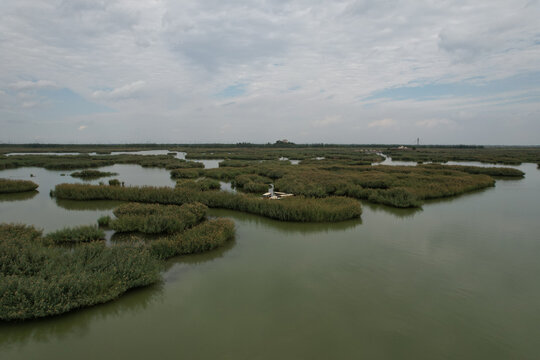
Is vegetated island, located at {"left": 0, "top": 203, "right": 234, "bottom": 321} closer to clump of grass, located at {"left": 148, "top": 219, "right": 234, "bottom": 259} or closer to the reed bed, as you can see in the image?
clump of grass, located at {"left": 148, "top": 219, "right": 234, "bottom": 259}

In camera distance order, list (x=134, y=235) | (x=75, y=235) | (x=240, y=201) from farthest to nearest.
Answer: (x=240, y=201) < (x=134, y=235) < (x=75, y=235)

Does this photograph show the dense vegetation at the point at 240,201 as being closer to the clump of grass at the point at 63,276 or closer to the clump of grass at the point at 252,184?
the clump of grass at the point at 252,184

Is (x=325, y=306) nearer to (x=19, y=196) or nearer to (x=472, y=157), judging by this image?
(x=19, y=196)

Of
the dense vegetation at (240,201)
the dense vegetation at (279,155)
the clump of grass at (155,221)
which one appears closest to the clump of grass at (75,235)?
the clump of grass at (155,221)

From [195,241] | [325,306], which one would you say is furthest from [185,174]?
[325,306]

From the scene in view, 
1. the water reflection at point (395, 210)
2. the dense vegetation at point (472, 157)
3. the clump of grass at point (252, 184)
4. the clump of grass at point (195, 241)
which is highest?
the dense vegetation at point (472, 157)

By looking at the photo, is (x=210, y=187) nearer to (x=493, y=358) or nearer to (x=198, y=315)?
(x=198, y=315)

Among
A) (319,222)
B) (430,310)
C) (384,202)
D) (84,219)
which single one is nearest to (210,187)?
(84,219)
